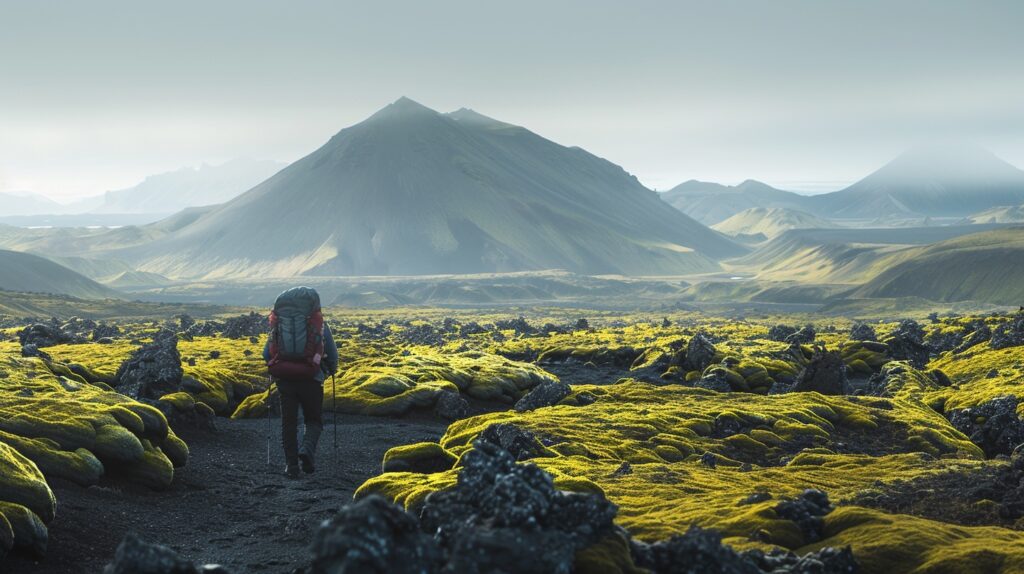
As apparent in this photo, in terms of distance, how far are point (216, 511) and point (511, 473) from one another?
19.0 metres

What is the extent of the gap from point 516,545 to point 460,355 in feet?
231

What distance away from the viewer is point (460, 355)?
82.3 metres

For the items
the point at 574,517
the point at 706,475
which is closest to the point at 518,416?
the point at 706,475

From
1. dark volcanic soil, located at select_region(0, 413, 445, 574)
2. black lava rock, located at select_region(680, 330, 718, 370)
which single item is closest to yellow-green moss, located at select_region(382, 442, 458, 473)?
dark volcanic soil, located at select_region(0, 413, 445, 574)

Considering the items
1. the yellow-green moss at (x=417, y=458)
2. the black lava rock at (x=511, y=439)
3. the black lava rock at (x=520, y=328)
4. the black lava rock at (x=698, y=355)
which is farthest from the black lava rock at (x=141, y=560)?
the black lava rock at (x=520, y=328)

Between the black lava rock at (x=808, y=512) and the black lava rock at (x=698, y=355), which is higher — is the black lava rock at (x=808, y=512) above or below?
above

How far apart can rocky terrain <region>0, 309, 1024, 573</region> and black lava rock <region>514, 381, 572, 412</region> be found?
0.12 meters

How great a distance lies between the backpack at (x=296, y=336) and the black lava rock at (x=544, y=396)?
30249 millimetres

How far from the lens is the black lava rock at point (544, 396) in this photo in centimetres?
5647

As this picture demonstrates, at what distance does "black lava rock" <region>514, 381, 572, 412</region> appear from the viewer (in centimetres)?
5647

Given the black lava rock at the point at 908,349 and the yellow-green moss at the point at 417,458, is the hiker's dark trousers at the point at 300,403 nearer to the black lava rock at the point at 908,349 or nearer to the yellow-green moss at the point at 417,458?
the yellow-green moss at the point at 417,458

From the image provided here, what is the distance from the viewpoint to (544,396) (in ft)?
187

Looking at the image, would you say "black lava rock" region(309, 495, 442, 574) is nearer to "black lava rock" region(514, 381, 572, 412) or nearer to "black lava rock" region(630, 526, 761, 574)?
"black lava rock" region(630, 526, 761, 574)

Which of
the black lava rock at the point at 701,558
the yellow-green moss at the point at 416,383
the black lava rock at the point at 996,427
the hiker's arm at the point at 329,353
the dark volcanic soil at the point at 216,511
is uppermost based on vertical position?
the hiker's arm at the point at 329,353
